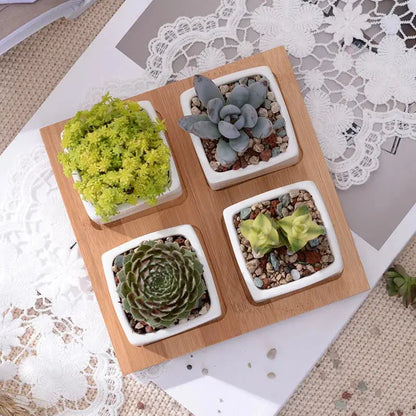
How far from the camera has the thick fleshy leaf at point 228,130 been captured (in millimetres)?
754

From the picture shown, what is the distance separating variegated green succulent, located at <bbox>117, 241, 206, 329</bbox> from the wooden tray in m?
0.11

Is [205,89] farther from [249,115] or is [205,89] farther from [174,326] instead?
[174,326]

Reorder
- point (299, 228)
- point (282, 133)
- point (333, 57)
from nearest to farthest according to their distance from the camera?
point (299, 228) < point (282, 133) < point (333, 57)

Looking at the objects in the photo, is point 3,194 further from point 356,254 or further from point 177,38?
point 356,254

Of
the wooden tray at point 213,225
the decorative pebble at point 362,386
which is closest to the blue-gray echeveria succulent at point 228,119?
the wooden tray at point 213,225

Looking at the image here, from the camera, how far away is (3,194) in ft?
3.19

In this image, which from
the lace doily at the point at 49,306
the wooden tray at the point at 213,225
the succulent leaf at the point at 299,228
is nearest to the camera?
the succulent leaf at the point at 299,228

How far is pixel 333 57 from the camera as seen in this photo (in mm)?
951

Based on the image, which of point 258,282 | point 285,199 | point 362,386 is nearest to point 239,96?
point 285,199

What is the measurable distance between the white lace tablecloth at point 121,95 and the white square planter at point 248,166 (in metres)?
0.14

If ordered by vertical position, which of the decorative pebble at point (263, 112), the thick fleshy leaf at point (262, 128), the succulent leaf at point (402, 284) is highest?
the decorative pebble at point (263, 112)

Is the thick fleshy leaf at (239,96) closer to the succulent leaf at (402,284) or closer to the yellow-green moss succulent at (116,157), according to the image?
the yellow-green moss succulent at (116,157)

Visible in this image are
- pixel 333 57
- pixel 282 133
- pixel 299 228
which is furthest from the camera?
pixel 333 57

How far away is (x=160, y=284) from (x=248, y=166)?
0.21 meters
